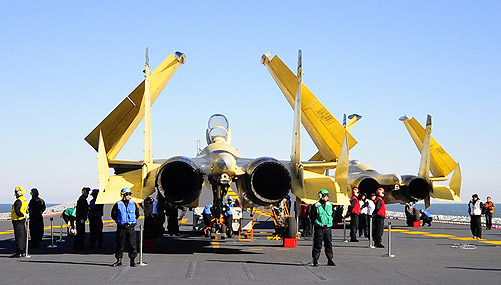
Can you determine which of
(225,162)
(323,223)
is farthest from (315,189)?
(225,162)

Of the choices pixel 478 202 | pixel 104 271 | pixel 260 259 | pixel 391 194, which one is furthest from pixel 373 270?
pixel 391 194

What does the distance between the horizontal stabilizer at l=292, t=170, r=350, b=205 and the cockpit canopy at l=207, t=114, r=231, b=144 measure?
139 inches

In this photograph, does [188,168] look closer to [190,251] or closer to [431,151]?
[190,251]

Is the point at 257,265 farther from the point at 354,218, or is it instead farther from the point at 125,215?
the point at 354,218

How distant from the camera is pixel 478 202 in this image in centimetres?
1855

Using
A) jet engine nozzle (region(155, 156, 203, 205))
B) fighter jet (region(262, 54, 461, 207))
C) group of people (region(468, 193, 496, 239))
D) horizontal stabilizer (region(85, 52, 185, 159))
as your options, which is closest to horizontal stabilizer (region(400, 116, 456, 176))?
fighter jet (region(262, 54, 461, 207))

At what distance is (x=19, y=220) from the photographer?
43.3ft

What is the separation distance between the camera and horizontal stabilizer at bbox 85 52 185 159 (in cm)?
1462

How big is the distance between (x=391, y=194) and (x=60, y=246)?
1506 centimetres

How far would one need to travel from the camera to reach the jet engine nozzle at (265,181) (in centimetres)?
1282

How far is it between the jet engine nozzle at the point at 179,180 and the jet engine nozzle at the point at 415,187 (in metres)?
14.1

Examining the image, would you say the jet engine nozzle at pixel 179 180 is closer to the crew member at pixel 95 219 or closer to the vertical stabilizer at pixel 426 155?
the crew member at pixel 95 219

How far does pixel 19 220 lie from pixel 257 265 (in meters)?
5.85

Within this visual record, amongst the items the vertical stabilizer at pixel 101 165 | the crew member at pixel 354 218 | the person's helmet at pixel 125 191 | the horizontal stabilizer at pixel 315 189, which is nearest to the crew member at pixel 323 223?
the horizontal stabilizer at pixel 315 189
